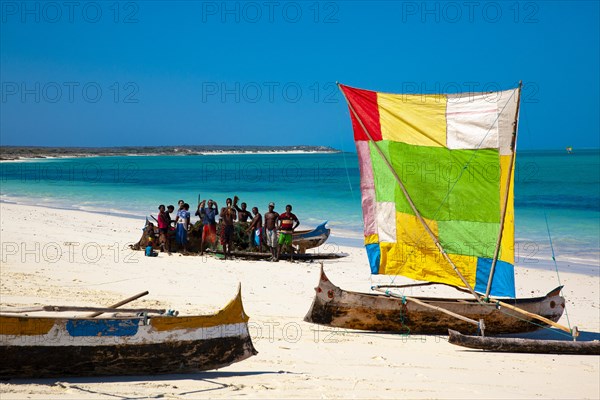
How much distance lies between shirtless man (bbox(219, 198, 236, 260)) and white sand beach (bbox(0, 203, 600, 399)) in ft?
1.80

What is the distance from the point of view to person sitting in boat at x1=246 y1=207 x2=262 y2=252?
17.2 metres

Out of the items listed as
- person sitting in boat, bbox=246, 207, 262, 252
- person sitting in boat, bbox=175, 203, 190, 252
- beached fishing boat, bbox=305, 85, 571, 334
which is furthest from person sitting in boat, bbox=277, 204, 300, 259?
beached fishing boat, bbox=305, 85, 571, 334

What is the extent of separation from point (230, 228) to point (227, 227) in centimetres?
11

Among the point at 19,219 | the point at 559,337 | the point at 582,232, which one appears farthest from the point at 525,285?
the point at 19,219

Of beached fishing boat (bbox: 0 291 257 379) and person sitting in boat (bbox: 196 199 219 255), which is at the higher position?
person sitting in boat (bbox: 196 199 219 255)

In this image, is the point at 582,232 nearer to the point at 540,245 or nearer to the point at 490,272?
the point at 540,245

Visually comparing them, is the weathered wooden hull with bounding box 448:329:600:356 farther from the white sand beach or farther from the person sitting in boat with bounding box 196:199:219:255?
the person sitting in boat with bounding box 196:199:219:255

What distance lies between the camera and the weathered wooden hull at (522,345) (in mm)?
10023

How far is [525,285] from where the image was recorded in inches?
615

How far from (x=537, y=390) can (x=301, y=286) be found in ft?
21.5

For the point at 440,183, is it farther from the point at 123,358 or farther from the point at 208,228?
the point at 208,228

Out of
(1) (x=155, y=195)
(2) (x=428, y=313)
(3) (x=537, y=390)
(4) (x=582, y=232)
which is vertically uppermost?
(1) (x=155, y=195)

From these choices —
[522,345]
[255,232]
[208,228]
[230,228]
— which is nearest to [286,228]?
[255,232]

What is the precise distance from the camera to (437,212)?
36.1 ft
